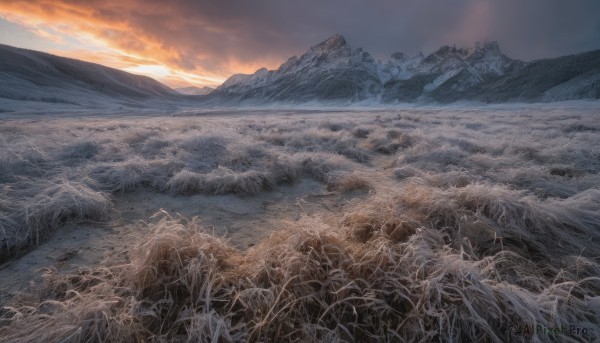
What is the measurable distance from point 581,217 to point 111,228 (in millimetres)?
6625

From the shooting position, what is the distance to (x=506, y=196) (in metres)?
3.77

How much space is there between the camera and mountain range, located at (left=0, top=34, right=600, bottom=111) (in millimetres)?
89625

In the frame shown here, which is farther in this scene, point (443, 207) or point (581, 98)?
point (581, 98)

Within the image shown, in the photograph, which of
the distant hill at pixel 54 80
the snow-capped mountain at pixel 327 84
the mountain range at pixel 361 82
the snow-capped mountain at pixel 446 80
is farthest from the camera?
the snow-capped mountain at pixel 327 84

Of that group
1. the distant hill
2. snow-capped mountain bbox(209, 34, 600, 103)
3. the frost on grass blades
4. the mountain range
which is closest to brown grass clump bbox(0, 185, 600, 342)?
the frost on grass blades

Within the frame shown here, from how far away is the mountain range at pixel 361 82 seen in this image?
294 ft

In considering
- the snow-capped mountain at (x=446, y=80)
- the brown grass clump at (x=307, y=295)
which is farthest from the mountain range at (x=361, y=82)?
the brown grass clump at (x=307, y=295)

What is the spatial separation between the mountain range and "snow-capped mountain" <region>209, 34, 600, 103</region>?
10.5 inches

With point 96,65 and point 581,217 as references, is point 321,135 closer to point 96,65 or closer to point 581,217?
point 581,217

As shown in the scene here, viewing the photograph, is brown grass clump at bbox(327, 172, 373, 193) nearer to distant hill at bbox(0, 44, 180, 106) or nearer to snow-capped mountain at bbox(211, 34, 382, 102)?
distant hill at bbox(0, 44, 180, 106)

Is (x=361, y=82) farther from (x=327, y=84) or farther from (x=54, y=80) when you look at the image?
(x=54, y=80)

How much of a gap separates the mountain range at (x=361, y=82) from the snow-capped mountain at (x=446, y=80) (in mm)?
267

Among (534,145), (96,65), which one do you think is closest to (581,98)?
(534,145)

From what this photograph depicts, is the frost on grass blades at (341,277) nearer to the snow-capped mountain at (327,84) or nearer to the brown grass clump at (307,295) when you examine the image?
the brown grass clump at (307,295)
